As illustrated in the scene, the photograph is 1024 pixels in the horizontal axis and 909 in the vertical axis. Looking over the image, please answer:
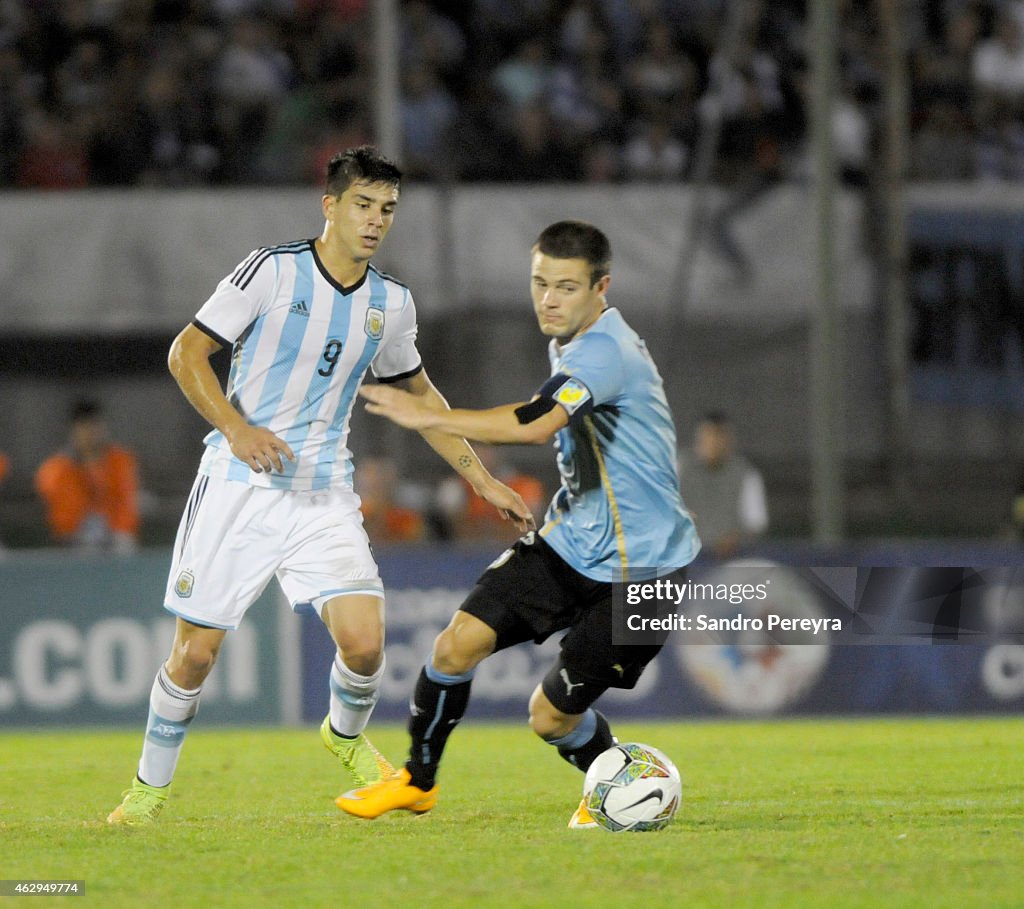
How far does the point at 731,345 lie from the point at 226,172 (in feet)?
13.7

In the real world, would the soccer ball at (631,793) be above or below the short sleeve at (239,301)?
below

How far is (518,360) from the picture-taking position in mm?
14242

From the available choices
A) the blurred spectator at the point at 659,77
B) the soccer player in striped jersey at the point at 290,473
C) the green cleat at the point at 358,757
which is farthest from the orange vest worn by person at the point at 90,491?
the soccer player in striped jersey at the point at 290,473

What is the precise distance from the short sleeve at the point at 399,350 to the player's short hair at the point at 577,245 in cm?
78

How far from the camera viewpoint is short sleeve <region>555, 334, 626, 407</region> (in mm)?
5911

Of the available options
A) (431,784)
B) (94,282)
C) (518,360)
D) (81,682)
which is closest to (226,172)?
(94,282)

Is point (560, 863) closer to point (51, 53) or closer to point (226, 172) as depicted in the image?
point (226, 172)

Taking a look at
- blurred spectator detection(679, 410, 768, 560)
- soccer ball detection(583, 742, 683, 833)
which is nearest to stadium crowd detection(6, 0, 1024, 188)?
blurred spectator detection(679, 410, 768, 560)

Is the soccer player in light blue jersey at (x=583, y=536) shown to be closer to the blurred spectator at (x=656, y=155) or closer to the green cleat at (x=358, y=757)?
the green cleat at (x=358, y=757)

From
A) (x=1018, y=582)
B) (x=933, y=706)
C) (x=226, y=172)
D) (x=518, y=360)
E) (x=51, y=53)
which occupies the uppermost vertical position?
(x=51, y=53)

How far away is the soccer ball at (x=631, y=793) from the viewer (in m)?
6.08

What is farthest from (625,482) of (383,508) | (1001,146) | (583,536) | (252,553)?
(1001,146)

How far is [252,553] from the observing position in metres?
6.41

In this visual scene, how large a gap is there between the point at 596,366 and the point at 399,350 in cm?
107
